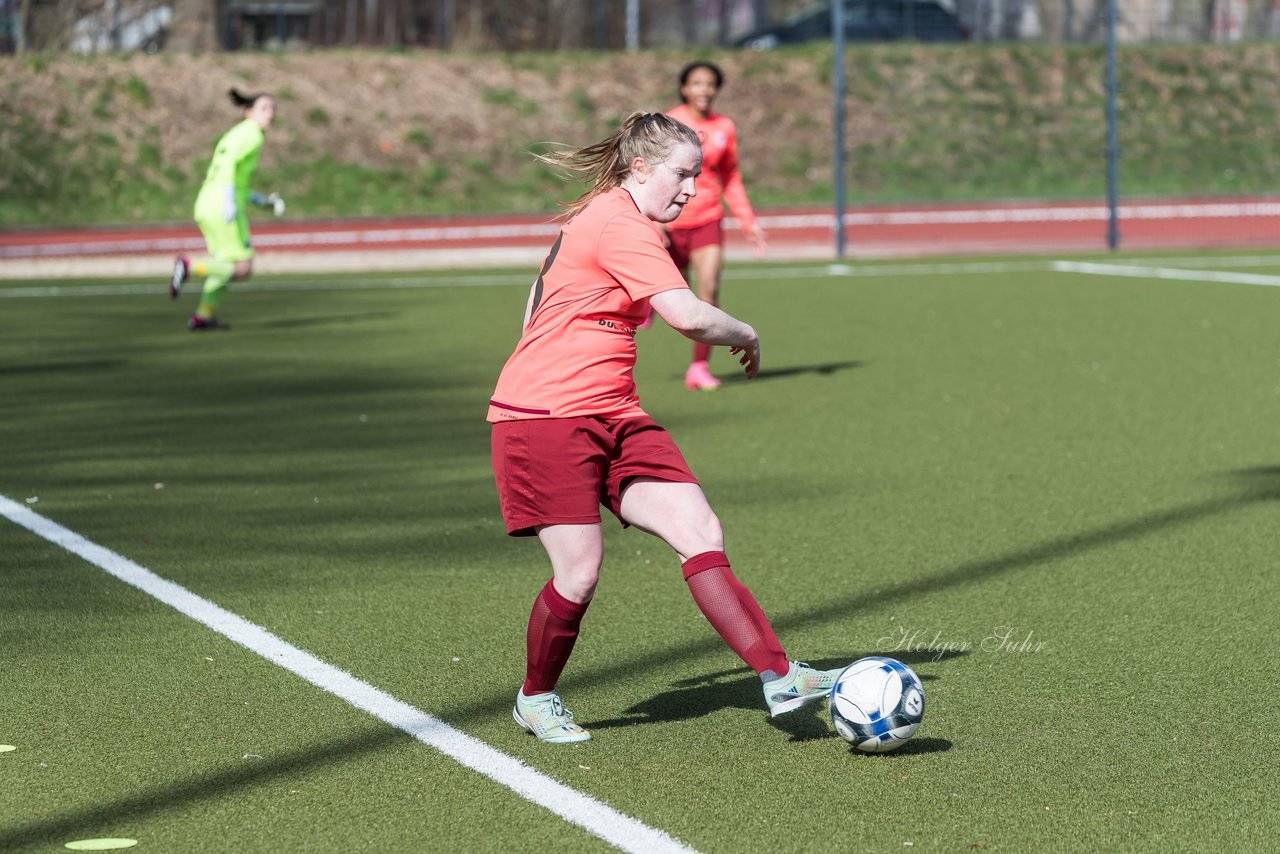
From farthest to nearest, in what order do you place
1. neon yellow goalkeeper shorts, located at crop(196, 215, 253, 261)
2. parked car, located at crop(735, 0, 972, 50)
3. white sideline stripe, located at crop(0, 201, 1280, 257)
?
parked car, located at crop(735, 0, 972, 50) < white sideline stripe, located at crop(0, 201, 1280, 257) < neon yellow goalkeeper shorts, located at crop(196, 215, 253, 261)

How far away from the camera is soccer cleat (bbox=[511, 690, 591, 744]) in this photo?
470 cm

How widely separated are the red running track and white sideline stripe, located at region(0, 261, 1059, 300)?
338 centimetres

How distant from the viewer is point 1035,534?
7.35 meters

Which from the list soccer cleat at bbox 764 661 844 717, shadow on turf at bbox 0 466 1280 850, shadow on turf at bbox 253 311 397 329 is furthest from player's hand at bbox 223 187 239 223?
soccer cleat at bbox 764 661 844 717

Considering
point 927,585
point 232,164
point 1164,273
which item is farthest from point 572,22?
point 927,585

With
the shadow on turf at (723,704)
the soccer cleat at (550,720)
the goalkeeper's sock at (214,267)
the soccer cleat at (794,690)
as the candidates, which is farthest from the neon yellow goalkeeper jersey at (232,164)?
the soccer cleat at (794,690)

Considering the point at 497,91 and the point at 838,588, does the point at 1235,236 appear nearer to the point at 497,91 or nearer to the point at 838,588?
the point at 497,91

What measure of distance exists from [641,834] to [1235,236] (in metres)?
26.6

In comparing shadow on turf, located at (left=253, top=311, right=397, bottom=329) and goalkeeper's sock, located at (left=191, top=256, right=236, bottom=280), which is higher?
goalkeeper's sock, located at (left=191, top=256, right=236, bottom=280)

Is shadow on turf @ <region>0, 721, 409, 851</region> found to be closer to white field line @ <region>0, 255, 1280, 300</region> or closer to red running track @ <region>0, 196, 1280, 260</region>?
white field line @ <region>0, 255, 1280, 300</region>

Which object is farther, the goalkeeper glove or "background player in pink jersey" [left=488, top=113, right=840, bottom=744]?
the goalkeeper glove

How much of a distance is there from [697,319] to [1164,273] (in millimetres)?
17299

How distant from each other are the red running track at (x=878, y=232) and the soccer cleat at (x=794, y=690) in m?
21.3

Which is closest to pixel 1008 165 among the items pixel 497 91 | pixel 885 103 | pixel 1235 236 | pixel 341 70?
pixel 885 103
